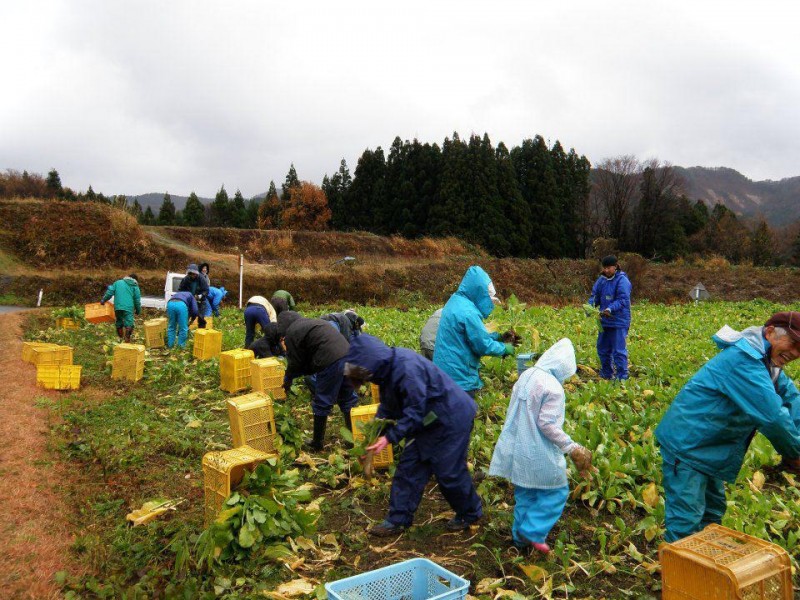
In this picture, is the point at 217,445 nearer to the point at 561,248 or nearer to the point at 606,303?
the point at 606,303

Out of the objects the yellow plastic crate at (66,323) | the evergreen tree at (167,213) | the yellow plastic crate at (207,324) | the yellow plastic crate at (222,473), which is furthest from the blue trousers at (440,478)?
the evergreen tree at (167,213)

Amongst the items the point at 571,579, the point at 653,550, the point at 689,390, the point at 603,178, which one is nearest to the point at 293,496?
the point at 571,579

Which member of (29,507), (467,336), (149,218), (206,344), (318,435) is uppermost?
(149,218)

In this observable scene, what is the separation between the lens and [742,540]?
3213 millimetres

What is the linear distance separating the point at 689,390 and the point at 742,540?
923 mm

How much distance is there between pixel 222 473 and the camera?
474cm

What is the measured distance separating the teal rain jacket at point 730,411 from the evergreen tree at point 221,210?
52541 millimetres

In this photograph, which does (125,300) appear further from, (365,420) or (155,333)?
(365,420)

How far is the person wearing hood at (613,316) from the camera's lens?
9.25m

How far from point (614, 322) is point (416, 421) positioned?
19.1 feet

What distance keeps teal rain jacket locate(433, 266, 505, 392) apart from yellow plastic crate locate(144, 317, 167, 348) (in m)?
8.85

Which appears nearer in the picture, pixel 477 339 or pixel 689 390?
pixel 689 390

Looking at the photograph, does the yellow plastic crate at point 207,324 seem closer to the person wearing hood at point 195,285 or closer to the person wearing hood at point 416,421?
the person wearing hood at point 195,285

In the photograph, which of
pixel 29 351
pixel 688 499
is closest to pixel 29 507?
pixel 688 499
